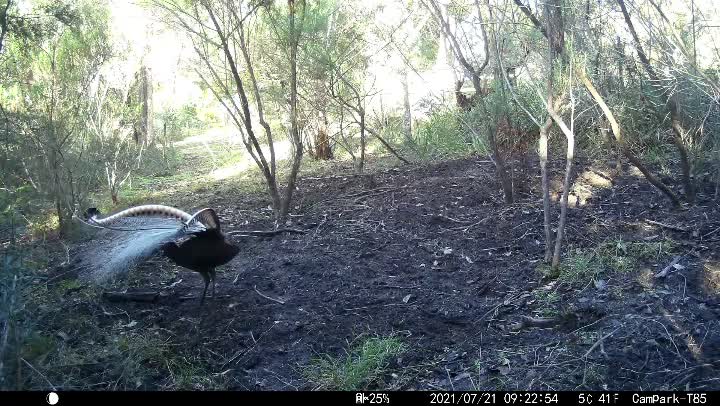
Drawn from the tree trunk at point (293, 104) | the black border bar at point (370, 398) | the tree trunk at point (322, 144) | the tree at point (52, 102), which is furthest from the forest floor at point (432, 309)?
the tree trunk at point (322, 144)

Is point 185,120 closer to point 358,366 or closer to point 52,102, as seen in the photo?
point 52,102

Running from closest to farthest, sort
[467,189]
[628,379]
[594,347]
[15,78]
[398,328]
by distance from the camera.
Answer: [628,379]
[594,347]
[398,328]
[15,78]
[467,189]

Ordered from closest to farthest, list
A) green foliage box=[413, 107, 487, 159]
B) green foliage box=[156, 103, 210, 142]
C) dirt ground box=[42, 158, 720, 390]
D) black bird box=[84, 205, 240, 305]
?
dirt ground box=[42, 158, 720, 390], black bird box=[84, 205, 240, 305], green foliage box=[413, 107, 487, 159], green foliage box=[156, 103, 210, 142]

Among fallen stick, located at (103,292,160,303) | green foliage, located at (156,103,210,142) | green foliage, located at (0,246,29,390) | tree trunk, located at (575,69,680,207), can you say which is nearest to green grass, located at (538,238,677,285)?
tree trunk, located at (575,69,680,207)

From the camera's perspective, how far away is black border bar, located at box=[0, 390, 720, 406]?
10.4 ft

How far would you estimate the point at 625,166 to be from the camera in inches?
277

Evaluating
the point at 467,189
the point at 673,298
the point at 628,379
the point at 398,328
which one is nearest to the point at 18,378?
the point at 398,328

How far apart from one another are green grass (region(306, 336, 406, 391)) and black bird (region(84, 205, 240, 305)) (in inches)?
43.6

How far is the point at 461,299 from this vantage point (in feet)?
15.6

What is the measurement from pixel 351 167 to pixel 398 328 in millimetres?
4737

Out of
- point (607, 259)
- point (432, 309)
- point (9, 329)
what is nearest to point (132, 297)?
point (9, 329)

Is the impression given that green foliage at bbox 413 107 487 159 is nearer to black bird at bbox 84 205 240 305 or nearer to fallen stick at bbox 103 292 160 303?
black bird at bbox 84 205 240 305

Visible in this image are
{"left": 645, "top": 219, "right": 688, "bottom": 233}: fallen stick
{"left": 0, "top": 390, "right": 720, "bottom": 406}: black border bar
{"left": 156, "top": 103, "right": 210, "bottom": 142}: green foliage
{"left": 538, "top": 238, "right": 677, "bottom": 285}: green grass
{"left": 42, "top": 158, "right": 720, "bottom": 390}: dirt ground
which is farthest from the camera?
{"left": 156, "top": 103, "right": 210, "bottom": 142}: green foliage

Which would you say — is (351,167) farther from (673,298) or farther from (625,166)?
(673,298)
